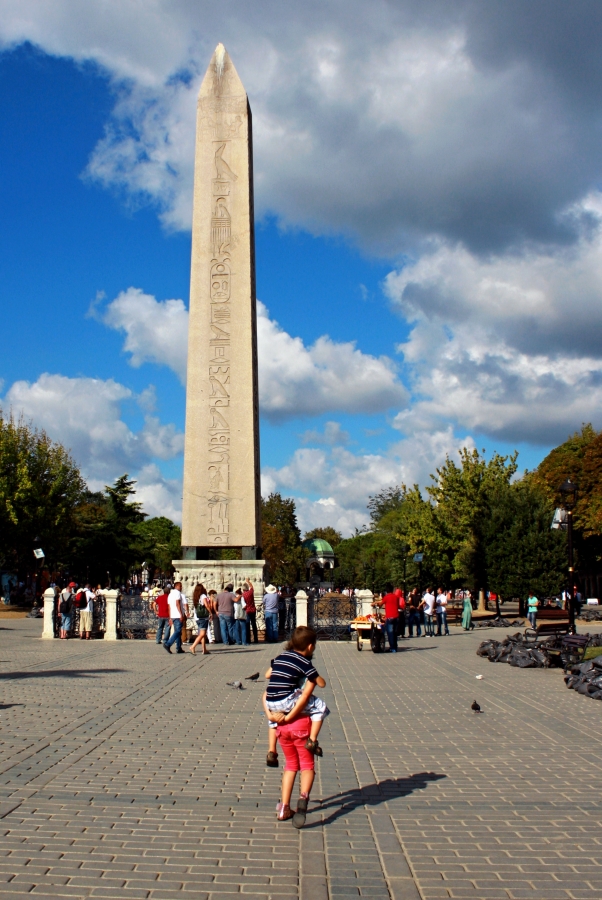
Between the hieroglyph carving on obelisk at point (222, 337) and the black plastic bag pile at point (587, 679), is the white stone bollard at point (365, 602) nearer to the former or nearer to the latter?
the hieroglyph carving on obelisk at point (222, 337)

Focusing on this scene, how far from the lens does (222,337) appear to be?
23188 millimetres

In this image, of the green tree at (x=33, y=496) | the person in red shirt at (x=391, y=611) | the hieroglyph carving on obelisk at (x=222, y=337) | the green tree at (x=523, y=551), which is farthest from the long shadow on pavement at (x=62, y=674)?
the green tree at (x=33, y=496)

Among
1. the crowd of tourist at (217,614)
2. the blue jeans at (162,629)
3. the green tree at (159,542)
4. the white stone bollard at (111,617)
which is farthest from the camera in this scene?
the green tree at (159,542)

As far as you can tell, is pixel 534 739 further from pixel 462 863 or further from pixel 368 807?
pixel 462 863

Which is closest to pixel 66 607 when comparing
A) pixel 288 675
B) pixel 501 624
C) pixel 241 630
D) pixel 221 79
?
pixel 241 630

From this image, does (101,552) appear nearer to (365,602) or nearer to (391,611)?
(365,602)

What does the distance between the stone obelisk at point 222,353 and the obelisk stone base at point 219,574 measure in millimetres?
27

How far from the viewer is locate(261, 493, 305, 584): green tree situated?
6812 cm

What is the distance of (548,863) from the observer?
481 cm

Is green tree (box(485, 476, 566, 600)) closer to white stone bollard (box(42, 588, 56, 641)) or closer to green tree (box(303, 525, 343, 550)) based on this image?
white stone bollard (box(42, 588, 56, 641))

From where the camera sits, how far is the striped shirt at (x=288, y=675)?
576cm

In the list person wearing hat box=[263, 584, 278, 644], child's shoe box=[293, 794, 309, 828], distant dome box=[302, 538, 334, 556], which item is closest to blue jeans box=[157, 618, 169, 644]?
person wearing hat box=[263, 584, 278, 644]

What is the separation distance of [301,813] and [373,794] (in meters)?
0.99

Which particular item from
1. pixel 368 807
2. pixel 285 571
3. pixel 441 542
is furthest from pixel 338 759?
pixel 285 571
